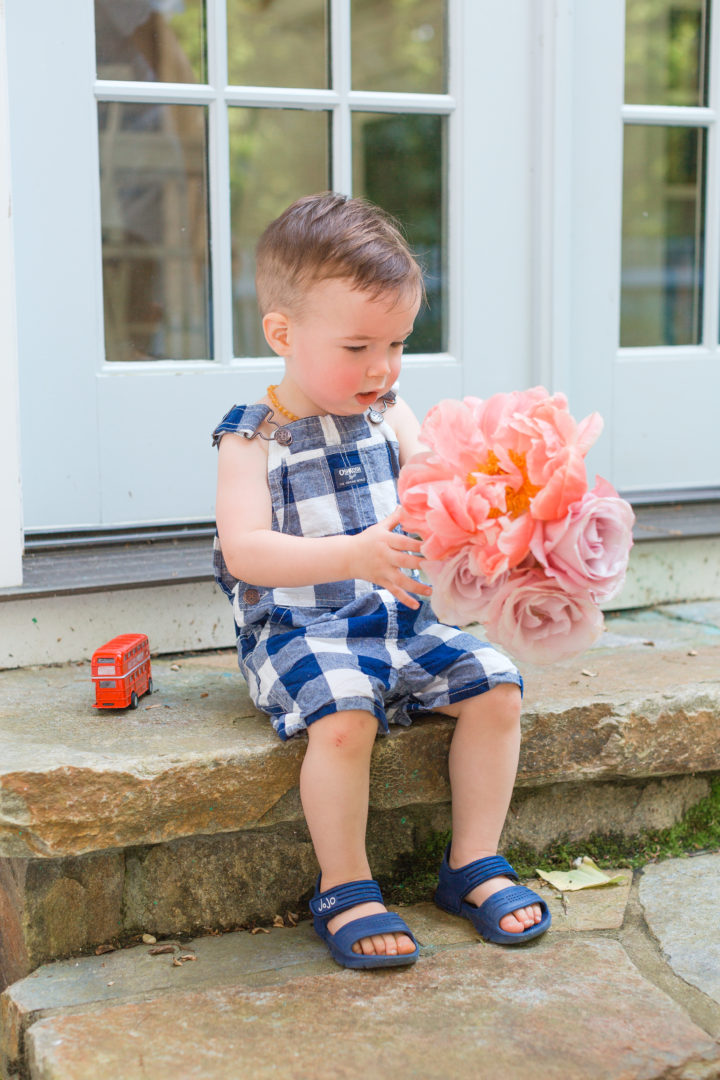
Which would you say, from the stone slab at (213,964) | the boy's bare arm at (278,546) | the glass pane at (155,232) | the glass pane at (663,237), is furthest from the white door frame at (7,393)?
the glass pane at (663,237)

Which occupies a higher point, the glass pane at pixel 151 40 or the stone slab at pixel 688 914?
the glass pane at pixel 151 40

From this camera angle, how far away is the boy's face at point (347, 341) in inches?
66.3

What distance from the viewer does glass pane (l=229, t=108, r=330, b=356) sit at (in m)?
2.49

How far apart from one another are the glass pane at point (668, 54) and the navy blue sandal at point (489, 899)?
1.93 meters

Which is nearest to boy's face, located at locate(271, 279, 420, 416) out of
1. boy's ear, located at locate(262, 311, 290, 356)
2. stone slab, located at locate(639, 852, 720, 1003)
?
boy's ear, located at locate(262, 311, 290, 356)

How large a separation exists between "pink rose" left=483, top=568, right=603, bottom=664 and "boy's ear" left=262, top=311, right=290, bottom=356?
2.01 ft

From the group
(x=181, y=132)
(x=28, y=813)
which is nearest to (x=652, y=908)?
(x=28, y=813)

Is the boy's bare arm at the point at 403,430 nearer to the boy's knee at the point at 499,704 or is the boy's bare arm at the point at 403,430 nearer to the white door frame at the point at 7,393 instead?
the boy's knee at the point at 499,704

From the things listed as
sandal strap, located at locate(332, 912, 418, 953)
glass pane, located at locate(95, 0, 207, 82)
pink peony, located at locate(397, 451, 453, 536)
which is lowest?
sandal strap, located at locate(332, 912, 418, 953)

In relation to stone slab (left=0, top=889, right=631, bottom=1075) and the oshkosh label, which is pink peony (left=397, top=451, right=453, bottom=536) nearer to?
the oshkosh label

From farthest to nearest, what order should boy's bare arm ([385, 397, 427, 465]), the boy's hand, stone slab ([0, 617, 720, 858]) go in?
boy's bare arm ([385, 397, 427, 465]), stone slab ([0, 617, 720, 858]), the boy's hand

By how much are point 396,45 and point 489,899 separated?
6.34 ft

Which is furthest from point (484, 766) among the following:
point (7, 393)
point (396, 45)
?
point (396, 45)

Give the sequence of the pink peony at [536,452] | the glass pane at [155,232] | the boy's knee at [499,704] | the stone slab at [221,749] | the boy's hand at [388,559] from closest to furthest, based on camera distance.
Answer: the pink peony at [536,452] < the boy's hand at [388,559] < the stone slab at [221,749] < the boy's knee at [499,704] < the glass pane at [155,232]
